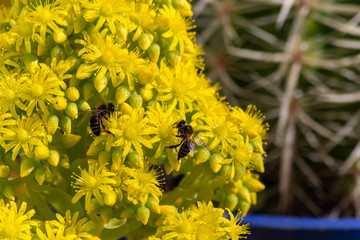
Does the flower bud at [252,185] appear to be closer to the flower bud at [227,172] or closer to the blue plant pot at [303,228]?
the flower bud at [227,172]

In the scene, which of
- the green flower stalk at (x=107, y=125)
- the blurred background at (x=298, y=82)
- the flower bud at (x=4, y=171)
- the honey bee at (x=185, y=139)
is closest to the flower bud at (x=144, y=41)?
the green flower stalk at (x=107, y=125)

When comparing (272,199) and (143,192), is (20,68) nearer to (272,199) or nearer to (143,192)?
(143,192)

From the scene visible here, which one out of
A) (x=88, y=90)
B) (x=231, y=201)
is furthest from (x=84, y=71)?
(x=231, y=201)

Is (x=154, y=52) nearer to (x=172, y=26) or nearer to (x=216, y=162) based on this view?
(x=172, y=26)

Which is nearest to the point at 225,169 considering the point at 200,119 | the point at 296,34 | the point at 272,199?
the point at 200,119

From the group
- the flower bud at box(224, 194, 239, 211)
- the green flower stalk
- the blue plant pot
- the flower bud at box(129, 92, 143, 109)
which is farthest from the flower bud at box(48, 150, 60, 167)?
the blue plant pot
